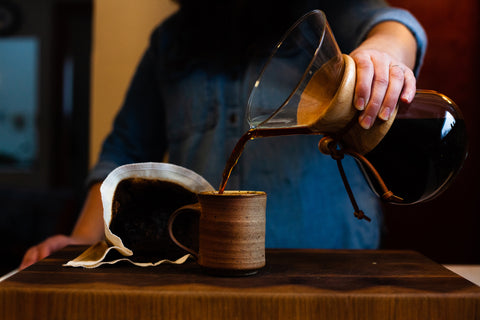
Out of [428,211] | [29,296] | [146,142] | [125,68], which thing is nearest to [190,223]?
[29,296]

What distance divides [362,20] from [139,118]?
0.66 meters

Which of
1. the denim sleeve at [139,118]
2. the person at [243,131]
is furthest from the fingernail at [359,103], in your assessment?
the denim sleeve at [139,118]

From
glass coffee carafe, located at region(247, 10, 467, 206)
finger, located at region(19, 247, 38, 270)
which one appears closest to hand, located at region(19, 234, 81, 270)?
finger, located at region(19, 247, 38, 270)

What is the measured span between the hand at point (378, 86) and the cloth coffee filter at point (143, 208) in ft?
1.00

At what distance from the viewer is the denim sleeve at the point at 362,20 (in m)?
1.02

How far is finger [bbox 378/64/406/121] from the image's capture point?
68cm

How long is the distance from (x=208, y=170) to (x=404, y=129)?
60 centimetres

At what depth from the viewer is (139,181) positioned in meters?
0.81

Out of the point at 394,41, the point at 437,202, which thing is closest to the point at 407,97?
the point at 394,41

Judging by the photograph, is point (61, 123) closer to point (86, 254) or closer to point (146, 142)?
point (146, 142)

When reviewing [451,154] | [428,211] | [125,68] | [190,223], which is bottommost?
[428,211]

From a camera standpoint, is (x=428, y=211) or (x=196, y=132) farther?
(x=428, y=211)

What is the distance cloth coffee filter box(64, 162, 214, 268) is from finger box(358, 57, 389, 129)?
0.98 ft

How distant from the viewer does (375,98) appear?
67 cm
